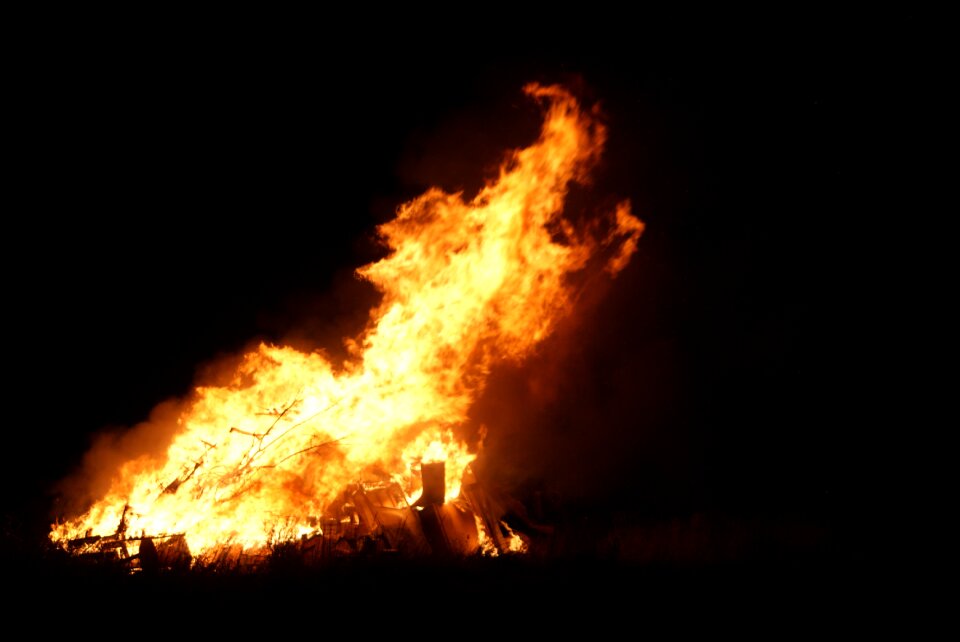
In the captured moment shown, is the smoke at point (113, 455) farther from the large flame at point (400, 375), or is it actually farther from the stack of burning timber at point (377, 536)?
the stack of burning timber at point (377, 536)

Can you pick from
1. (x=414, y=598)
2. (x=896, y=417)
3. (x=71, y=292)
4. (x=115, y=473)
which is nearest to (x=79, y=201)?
(x=71, y=292)

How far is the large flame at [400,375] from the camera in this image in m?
7.66

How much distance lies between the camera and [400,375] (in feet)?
28.7

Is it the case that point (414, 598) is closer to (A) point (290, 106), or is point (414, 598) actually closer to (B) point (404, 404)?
(B) point (404, 404)

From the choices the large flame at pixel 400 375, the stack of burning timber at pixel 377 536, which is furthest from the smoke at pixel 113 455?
the stack of burning timber at pixel 377 536

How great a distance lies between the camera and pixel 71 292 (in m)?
11.4

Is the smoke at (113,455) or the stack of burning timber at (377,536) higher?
the smoke at (113,455)

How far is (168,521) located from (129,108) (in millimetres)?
7115

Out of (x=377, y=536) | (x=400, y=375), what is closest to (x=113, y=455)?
(x=400, y=375)

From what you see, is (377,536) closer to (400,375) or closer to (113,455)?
(400,375)

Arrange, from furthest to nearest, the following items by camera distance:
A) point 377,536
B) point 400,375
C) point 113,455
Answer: point 113,455, point 400,375, point 377,536

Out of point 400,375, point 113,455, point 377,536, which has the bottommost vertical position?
point 377,536

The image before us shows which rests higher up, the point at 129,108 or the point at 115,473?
the point at 129,108

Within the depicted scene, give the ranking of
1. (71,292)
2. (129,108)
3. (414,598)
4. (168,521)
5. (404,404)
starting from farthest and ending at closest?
(71,292) → (129,108) → (404,404) → (168,521) → (414,598)
